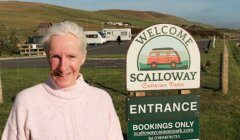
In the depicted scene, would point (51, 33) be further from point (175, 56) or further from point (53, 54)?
point (175, 56)

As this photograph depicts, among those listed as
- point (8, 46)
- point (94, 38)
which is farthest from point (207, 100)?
point (94, 38)

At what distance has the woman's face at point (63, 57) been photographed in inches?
111

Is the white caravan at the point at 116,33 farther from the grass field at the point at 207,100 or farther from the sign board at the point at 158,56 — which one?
the sign board at the point at 158,56

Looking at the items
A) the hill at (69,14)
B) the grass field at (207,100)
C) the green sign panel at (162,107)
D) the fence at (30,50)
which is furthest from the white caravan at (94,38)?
the hill at (69,14)

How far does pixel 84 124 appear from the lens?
2889 millimetres

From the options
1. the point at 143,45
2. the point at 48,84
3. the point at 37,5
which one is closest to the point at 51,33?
the point at 48,84

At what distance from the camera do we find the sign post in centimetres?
621

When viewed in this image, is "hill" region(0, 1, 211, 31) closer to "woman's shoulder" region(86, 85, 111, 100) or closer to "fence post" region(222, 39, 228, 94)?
"fence post" region(222, 39, 228, 94)

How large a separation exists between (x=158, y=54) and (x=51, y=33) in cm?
352

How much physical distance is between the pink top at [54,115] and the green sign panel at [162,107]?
3220mm

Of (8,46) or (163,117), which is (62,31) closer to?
(163,117)

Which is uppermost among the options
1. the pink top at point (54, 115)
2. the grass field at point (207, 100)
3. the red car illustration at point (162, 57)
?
the red car illustration at point (162, 57)

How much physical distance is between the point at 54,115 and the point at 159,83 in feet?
11.9

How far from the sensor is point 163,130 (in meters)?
6.28
